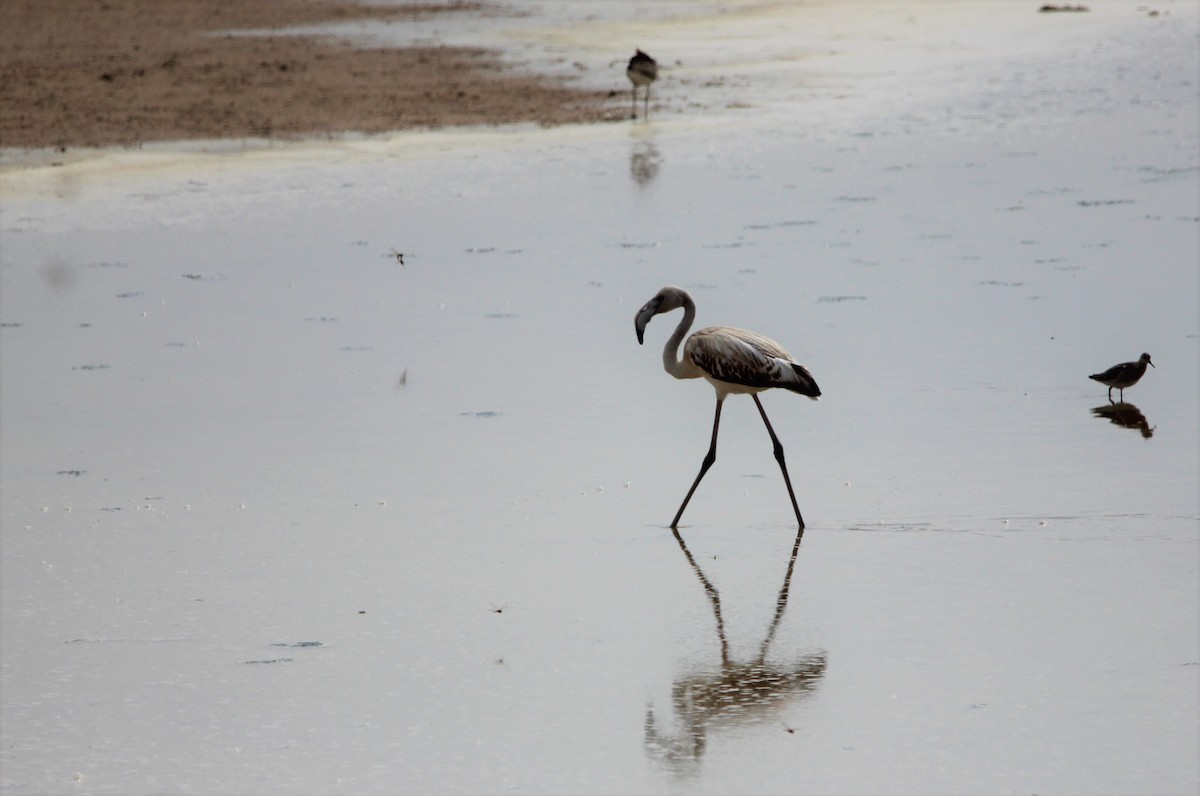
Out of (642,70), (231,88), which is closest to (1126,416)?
(642,70)

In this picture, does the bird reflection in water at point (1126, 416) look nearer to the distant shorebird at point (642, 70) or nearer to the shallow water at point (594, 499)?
the shallow water at point (594, 499)

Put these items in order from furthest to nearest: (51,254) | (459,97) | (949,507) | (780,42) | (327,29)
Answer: (327,29)
(780,42)
(459,97)
(51,254)
(949,507)

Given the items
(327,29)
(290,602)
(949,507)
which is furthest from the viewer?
(327,29)

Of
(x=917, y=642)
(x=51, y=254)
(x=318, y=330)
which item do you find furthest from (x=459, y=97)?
(x=917, y=642)

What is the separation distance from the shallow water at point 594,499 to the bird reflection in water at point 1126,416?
0.13 feet

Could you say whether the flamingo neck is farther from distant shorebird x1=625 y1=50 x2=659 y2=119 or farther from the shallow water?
distant shorebird x1=625 y1=50 x2=659 y2=119

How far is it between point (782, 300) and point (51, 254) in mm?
5944

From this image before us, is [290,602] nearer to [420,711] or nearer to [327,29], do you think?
[420,711]

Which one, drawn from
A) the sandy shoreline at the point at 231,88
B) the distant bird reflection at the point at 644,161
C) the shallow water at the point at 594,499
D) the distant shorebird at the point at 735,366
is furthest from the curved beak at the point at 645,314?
the sandy shoreline at the point at 231,88

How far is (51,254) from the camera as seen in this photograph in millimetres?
13766

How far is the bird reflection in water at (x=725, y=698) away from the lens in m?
5.16

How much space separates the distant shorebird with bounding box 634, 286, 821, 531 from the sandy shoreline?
13.0m

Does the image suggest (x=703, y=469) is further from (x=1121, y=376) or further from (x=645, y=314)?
(x=1121, y=376)

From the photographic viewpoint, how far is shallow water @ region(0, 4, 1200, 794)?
5270mm
